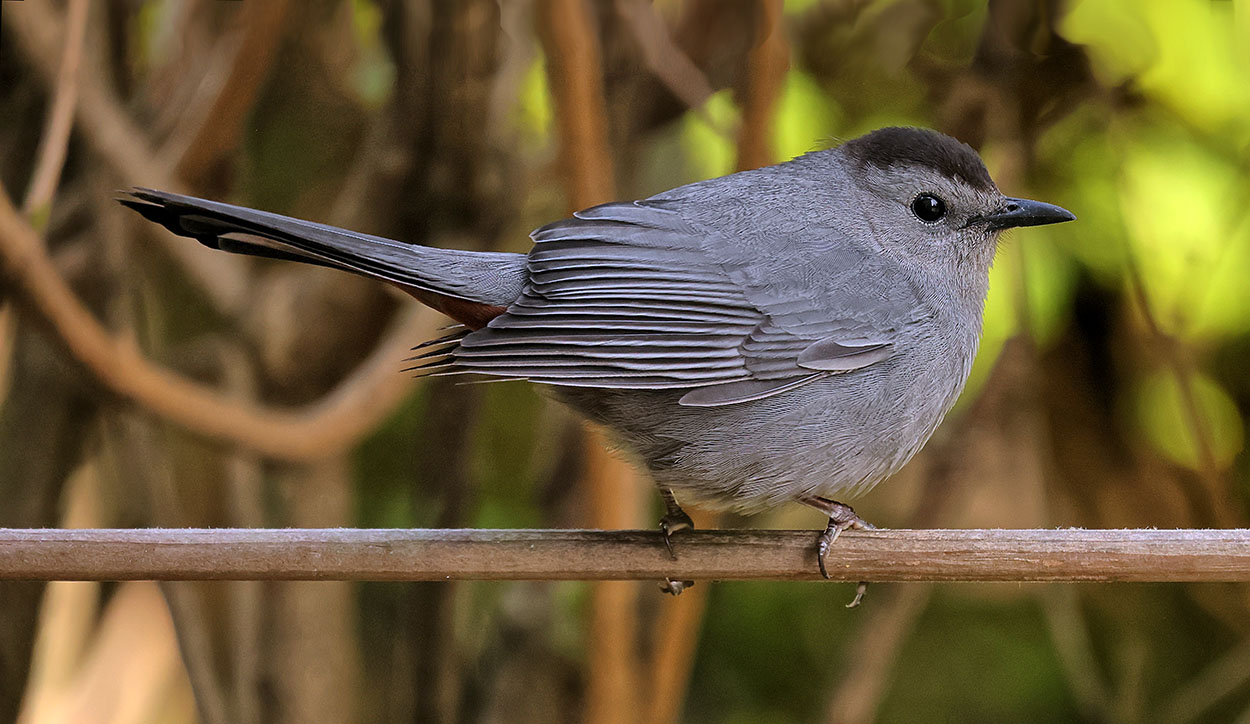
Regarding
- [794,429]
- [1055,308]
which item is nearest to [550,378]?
[794,429]

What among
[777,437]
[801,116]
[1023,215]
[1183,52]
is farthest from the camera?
[801,116]

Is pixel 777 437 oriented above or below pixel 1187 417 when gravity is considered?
below

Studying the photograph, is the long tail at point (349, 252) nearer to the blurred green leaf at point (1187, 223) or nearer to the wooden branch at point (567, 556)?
the wooden branch at point (567, 556)

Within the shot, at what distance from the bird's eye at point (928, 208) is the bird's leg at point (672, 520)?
2.61 feet

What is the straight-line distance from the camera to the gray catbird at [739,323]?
2.05m

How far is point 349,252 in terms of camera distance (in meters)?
1.90

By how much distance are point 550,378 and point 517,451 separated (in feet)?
7.09

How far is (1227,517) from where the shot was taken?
3277mm

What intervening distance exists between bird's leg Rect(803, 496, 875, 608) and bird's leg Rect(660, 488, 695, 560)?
0.78 feet

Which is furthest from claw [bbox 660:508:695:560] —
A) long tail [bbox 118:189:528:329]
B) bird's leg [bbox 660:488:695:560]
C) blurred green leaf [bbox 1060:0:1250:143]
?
blurred green leaf [bbox 1060:0:1250:143]

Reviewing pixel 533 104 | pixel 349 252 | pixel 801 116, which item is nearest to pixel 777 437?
pixel 349 252

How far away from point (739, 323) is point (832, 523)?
0.41 meters

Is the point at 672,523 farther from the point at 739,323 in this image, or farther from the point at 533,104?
the point at 533,104

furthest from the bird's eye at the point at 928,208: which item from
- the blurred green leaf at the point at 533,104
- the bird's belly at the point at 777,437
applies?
the blurred green leaf at the point at 533,104
